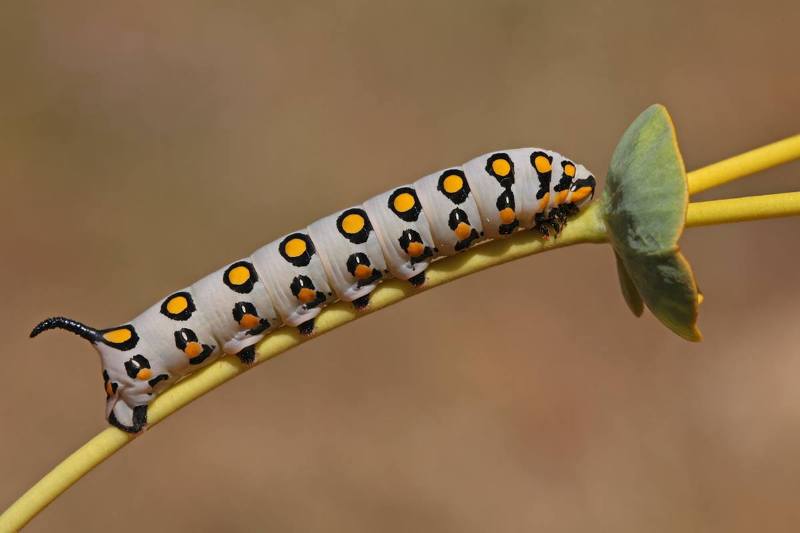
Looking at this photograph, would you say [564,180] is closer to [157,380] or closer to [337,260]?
[337,260]

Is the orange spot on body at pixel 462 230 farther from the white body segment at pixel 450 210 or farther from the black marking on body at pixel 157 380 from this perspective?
the black marking on body at pixel 157 380

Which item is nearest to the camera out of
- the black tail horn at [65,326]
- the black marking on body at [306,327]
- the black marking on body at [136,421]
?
the black marking on body at [136,421]

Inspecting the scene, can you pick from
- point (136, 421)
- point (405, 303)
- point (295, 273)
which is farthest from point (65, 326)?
point (405, 303)

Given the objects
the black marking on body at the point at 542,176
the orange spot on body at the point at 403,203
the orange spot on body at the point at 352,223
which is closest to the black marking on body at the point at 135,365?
the orange spot on body at the point at 352,223

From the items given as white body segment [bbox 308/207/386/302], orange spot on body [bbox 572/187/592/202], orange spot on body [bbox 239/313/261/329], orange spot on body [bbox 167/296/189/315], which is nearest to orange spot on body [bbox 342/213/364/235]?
white body segment [bbox 308/207/386/302]

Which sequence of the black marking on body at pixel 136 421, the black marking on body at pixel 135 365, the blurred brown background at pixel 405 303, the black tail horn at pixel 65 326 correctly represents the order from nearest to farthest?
the black marking on body at pixel 136 421, the black tail horn at pixel 65 326, the black marking on body at pixel 135 365, the blurred brown background at pixel 405 303

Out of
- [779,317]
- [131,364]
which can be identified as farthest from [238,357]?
[779,317]

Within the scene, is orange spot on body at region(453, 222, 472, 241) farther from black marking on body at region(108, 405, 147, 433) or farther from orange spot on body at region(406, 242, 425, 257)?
black marking on body at region(108, 405, 147, 433)
